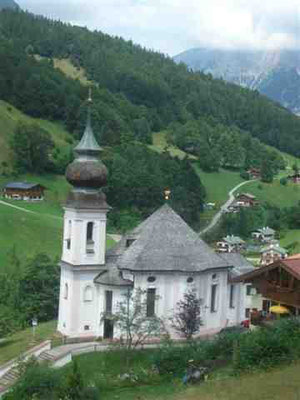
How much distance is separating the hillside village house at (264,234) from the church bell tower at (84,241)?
62.0 meters

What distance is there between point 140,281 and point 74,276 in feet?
13.3

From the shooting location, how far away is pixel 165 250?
43.5 metres

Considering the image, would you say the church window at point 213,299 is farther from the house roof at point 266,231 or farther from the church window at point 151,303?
the house roof at point 266,231

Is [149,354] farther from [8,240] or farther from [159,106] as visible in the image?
[159,106]

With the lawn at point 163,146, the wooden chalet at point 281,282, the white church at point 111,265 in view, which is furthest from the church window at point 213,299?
the lawn at point 163,146

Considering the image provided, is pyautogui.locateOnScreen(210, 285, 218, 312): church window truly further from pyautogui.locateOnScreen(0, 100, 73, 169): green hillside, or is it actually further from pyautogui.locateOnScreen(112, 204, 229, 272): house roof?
pyautogui.locateOnScreen(0, 100, 73, 169): green hillside

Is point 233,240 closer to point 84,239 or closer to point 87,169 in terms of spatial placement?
point 84,239

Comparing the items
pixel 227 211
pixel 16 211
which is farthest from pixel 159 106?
pixel 16 211

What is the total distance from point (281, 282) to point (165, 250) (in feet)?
32.8

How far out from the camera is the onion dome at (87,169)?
43500mm

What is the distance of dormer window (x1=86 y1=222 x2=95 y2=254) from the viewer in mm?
43906

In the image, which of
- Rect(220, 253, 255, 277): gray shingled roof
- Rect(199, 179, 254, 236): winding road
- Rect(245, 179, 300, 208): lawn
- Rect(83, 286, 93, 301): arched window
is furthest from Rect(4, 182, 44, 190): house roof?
Rect(83, 286, 93, 301): arched window

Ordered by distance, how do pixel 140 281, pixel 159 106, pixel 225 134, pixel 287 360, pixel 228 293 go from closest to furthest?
pixel 287 360 < pixel 140 281 < pixel 228 293 < pixel 225 134 < pixel 159 106

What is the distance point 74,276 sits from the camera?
43.6 meters
